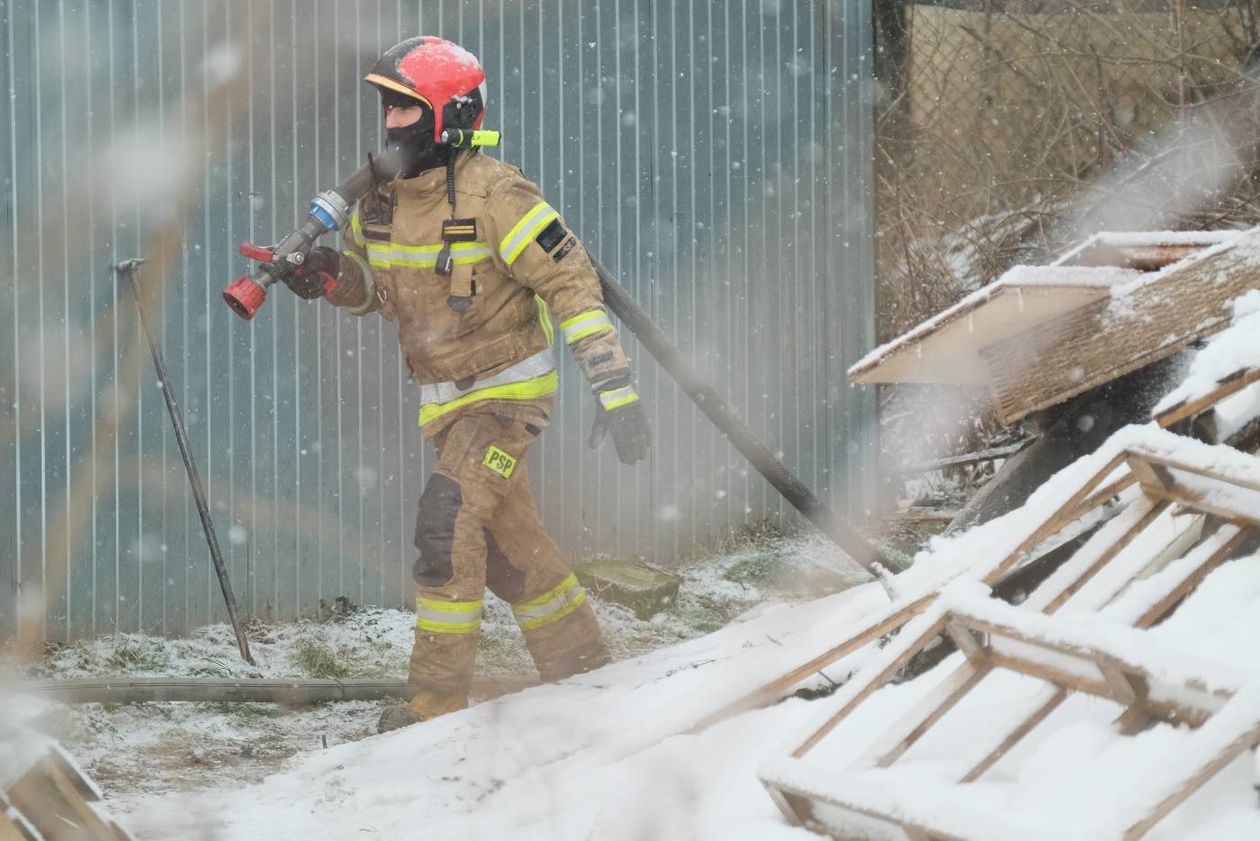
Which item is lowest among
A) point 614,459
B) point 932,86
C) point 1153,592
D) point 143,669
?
point 143,669

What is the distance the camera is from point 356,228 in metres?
5.09

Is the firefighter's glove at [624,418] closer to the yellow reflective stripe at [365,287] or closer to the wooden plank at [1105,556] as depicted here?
the yellow reflective stripe at [365,287]

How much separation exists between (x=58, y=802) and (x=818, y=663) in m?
1.63

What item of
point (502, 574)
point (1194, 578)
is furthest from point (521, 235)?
point (1194, 578)

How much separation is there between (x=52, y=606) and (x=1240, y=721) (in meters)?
4.42

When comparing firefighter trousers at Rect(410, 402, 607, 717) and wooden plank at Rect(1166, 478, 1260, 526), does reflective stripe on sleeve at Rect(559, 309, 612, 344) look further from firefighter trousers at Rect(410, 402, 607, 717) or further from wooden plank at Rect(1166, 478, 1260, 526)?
wooden plank at Rect(1166, 478, 1260, 526)

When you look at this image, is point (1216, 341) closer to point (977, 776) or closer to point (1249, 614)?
point (1249, 614)

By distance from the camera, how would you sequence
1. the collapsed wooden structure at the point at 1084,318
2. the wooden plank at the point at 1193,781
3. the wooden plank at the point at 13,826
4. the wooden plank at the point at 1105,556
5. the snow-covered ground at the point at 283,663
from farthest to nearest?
the snow-covered ground at the point at 283,663 < the collapsed wooden structure at the point at 1084,318 < the wooden plank at the point at 1105,556 < the wooden plank at the point at 13,826 < the wooden plank at the point at 1193,781

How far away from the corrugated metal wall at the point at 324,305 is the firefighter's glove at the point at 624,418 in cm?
167

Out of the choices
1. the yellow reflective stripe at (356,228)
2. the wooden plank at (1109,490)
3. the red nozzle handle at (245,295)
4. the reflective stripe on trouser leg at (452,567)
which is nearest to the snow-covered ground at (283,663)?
the reflective stripe on trouser leg at (452,567)

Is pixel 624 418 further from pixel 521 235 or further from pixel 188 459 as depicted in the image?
pixel 188 459

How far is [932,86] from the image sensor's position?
8.62 meters

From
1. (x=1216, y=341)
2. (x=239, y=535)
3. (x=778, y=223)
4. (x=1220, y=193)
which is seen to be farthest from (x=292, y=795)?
(x=1220, y=193)

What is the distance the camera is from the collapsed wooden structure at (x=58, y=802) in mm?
2596
